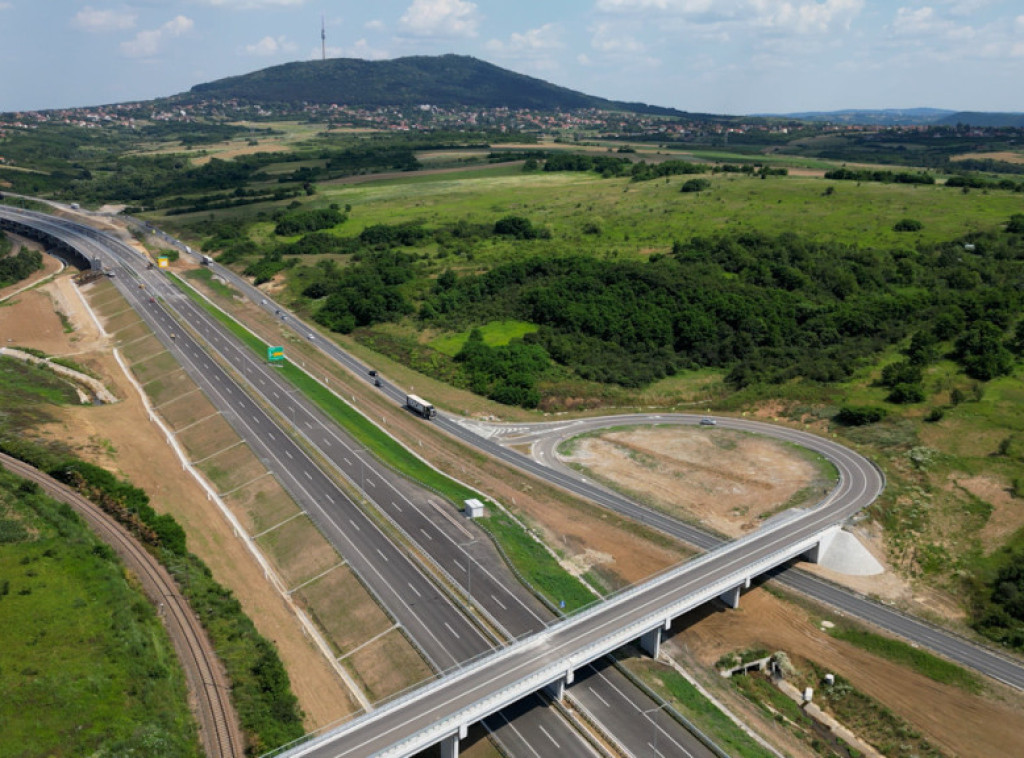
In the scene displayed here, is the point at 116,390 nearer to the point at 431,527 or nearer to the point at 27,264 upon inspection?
the point at 431,527

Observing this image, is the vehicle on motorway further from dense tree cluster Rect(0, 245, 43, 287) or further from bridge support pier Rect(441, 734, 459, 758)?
dense tree cluster Rect(0, 245, 43, 287)

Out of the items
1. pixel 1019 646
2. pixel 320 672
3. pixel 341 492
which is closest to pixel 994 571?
pixel 1019 646

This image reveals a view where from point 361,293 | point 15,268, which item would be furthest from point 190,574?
point 15,268

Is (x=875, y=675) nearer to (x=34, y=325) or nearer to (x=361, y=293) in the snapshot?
(x=361, y=293)

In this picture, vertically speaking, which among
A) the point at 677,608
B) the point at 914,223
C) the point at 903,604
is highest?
the point at 914,223

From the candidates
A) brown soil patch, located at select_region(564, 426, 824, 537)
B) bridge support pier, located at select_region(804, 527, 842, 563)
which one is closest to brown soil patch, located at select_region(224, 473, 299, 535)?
brown soil patch, located at select_region(564, 426, 824, 537)

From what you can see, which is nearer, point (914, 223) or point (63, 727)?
point (63, 727)
